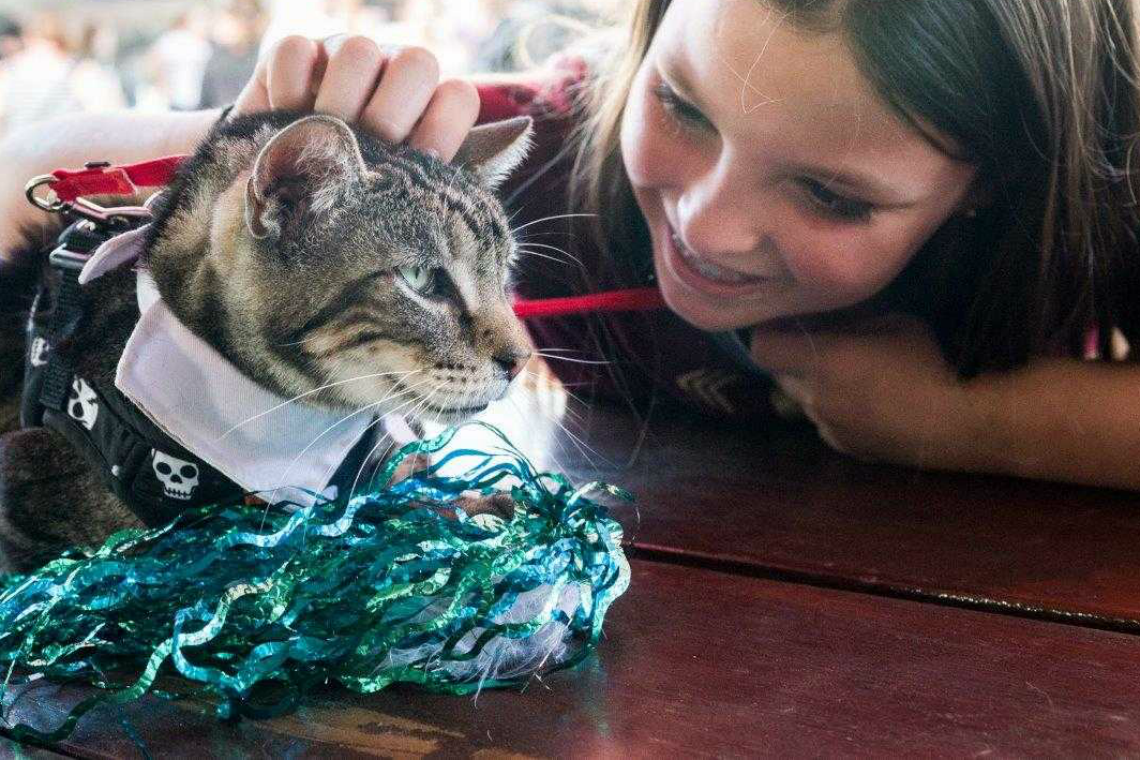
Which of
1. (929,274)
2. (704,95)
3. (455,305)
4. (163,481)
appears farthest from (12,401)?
(929,274)

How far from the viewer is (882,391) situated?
33.5 inches

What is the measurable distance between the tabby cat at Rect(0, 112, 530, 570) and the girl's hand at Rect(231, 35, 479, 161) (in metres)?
0.02

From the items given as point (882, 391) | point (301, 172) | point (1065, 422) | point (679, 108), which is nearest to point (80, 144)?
point (301, 172)

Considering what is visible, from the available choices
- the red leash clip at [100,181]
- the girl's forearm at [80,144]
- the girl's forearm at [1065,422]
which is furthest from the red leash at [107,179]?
the girl's forearm at [1065,422]

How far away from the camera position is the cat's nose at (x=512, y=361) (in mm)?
580

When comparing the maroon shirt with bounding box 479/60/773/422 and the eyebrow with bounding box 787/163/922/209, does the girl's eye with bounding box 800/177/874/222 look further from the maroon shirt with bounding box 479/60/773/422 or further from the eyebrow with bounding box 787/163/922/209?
the maroon shirt with bounding box 479/60/773/422

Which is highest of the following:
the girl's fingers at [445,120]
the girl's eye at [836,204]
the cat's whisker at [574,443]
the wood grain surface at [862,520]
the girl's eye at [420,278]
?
the girl's fingers at [445,120]

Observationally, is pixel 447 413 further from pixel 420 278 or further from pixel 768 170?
pixel 768 170

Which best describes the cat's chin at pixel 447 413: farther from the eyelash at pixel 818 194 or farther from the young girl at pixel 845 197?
the eyelash at pixel 818 194

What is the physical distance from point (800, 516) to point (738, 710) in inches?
11.3

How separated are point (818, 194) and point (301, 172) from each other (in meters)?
0.35

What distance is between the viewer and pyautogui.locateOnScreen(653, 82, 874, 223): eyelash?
692mm

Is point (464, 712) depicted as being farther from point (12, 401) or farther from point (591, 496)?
point (12, 401)

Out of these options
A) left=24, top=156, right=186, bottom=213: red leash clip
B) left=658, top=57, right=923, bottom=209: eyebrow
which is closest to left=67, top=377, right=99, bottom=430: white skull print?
left=24, top=156, right=186, bottom=213: red leash clip
